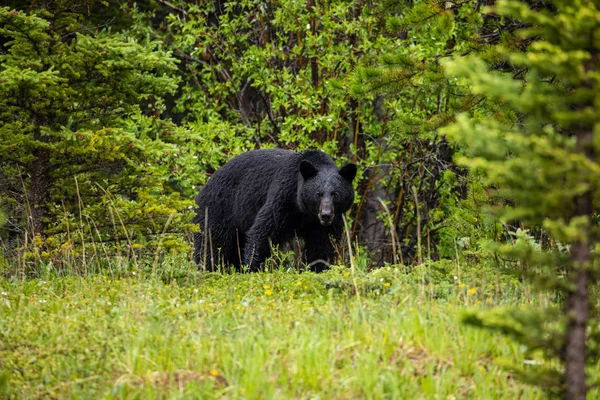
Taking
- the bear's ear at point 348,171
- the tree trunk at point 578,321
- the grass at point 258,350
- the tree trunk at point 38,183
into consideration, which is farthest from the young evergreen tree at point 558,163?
the tree trunk at point 38,183

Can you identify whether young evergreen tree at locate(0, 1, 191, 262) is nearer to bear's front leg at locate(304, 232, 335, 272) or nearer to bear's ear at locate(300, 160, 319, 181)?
bear's ear at locate(300, 160, 319, 181)

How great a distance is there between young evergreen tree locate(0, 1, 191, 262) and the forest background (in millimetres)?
23

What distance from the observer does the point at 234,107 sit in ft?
47.8

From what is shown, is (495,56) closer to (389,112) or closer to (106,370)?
(106,370)

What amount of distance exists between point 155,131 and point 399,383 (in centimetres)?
531

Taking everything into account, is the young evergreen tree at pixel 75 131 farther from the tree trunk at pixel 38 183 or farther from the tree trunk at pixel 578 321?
the tree trunk at pixel 578 321

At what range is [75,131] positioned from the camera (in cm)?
858

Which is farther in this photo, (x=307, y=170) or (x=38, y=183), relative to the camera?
(x=307, y=170)

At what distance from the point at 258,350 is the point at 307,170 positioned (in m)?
4.88

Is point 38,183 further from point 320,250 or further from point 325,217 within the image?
point 320,250

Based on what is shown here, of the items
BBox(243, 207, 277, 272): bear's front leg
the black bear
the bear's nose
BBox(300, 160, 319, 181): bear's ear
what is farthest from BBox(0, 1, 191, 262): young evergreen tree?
the bear's nose

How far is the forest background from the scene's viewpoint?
385cm

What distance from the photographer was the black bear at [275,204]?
9.52m

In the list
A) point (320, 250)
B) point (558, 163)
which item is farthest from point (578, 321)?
point (320, 250)
